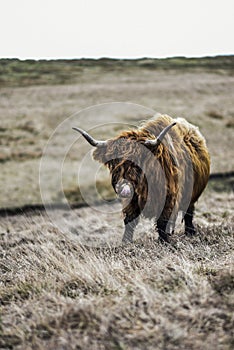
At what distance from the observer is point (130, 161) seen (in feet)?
21.6

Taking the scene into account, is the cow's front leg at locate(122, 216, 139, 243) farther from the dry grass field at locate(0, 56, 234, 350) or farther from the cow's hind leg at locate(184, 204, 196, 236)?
the cow's hind leg at locate(184, 204, 196, 236)

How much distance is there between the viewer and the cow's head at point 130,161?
21.2ft

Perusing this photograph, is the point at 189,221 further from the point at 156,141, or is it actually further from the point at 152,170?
the point at 156,141

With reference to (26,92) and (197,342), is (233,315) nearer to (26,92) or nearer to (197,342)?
(197,342)

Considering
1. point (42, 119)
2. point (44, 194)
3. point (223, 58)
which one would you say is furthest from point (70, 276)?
point (223, 58)

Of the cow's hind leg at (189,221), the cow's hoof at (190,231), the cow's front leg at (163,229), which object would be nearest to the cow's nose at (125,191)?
the cow's front leg at (163,229)

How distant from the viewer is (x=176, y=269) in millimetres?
4906

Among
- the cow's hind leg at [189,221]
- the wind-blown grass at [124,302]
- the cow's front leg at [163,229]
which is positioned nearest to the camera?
the wind-blown grass at [124,302]

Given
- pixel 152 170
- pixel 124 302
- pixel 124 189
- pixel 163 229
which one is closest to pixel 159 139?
pixel 152 170

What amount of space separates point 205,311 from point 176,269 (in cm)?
91

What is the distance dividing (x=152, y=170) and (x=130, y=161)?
34 cm

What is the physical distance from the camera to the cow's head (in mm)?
6469

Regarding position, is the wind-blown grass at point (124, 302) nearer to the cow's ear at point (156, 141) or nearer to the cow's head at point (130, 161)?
the cow's head at point (130, 161)

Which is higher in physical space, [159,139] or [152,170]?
[159,139]
